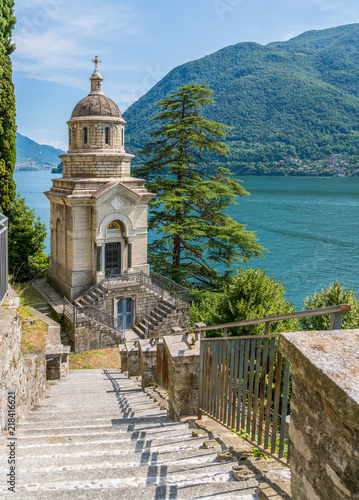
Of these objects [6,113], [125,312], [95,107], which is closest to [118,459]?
[125,312]

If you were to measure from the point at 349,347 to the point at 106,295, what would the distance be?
17537 mm

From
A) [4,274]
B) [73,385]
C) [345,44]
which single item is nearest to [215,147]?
[73,385]

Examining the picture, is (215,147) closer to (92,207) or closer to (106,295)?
(92,207)

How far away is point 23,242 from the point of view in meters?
25.1

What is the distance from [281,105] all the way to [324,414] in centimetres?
15111

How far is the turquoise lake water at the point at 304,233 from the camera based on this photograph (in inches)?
1470

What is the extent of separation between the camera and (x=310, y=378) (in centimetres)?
261

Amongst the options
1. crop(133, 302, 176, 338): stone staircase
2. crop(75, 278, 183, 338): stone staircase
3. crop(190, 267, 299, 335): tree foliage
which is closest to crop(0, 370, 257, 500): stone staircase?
crop(190, 267, 299, 335): tree foliage

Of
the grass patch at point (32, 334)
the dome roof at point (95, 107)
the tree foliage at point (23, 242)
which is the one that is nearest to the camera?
the grass patch at point (32, 334)

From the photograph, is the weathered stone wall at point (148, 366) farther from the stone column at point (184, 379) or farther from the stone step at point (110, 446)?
the stone step at point (110, 446)

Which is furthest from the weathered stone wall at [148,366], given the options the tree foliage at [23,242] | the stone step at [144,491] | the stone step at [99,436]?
the tree foliage at [23,242]

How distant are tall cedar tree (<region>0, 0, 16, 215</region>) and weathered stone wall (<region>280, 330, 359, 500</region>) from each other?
22938mm

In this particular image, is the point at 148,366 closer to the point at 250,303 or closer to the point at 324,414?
the point at 324,414

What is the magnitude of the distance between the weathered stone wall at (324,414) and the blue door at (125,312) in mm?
17726
